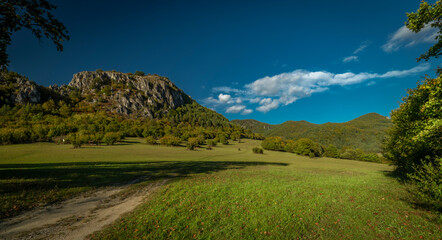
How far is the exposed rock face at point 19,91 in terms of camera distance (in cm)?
13666

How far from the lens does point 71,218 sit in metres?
9.30

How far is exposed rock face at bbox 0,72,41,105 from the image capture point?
137 metres

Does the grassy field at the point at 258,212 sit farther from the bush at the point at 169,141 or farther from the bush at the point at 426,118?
the bush at the point at 169,141

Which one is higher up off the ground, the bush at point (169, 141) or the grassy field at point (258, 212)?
the bush at point (169, 141)

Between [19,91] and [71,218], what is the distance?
231 m

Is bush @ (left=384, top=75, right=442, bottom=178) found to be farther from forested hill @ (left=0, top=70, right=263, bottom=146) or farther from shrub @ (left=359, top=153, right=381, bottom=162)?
shrub @ (left=359, top=153, right=381, bottom=162)

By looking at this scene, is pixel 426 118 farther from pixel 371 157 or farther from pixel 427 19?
pixel 371 157

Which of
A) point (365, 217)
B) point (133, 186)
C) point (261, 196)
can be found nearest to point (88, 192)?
point (133, 186)

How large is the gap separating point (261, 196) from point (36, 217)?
50.3ft

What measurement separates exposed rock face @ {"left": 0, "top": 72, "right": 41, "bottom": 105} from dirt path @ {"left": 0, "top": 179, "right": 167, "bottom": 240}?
21486 centimetres

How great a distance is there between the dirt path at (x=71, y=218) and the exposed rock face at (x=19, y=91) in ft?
705

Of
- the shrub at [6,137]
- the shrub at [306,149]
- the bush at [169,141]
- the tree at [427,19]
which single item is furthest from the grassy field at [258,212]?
the shrub at [306,149]

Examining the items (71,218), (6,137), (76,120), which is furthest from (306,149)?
(76,120)

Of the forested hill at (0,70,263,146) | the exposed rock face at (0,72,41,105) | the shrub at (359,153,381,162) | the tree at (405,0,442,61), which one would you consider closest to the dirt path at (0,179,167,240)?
the tree at (405,0,442,61)
